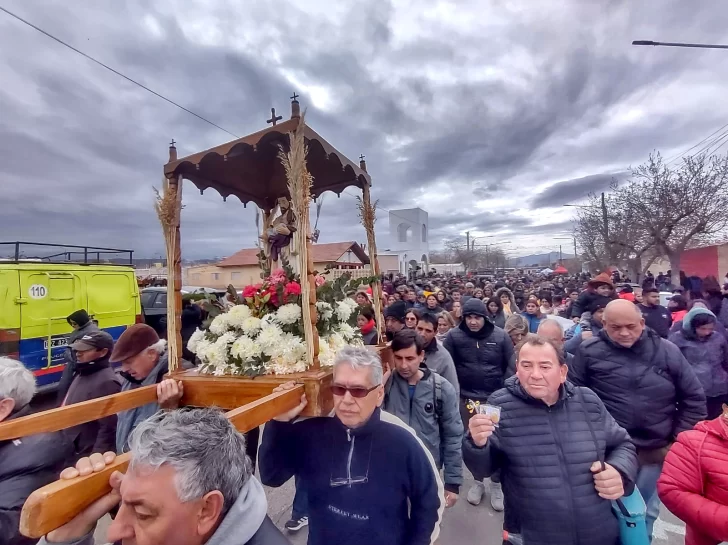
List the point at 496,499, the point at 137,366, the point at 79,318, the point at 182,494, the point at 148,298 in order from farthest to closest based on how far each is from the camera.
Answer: the point at 148,298 → the point at 79,318 → the point at 496,499 → the point at 137,366 → the point at 182,494

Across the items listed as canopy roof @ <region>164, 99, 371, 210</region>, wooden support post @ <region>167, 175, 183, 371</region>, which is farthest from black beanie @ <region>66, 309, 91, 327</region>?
wooden support post @ <region>167, 175, 183, 371</region>

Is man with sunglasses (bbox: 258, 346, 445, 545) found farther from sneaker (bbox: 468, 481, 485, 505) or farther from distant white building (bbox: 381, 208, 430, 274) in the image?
distant white building (bbox: 381, 208, 430, 274)

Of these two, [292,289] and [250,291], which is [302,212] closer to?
[292,289]

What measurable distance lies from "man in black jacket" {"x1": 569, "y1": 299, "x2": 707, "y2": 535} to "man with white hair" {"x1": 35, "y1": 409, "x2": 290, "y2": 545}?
2.45m

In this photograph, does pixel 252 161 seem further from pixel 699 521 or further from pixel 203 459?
pixel 699 521

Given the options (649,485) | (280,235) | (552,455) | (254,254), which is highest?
(254,254)

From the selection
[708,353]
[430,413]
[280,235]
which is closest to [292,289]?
[280,235]

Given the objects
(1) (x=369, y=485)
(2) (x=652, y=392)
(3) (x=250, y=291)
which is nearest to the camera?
(1) (x=369, y=485)

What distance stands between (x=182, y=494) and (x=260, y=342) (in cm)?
100

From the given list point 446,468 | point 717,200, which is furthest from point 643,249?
point 446,468

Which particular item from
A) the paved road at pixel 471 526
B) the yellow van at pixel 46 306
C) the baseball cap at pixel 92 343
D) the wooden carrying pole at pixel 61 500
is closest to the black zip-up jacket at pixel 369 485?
the wooden carrying pole at pixel 61 500

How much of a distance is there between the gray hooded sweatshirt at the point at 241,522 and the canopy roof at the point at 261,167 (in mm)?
1792

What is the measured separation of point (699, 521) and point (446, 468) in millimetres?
1362

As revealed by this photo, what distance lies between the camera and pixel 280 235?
2.86 m
